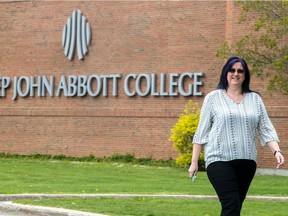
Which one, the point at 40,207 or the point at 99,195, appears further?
the point at 99,195

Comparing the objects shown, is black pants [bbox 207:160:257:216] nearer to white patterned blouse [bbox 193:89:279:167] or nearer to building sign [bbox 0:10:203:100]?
white patterned blouse [bbox 193:89:279:167]

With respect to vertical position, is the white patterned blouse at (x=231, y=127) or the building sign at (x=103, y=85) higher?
the building sign at (x=103, y=85)

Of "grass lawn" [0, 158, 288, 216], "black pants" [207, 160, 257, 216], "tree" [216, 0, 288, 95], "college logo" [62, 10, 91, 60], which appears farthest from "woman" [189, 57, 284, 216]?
"college logo" [62, 10, 91, 60]

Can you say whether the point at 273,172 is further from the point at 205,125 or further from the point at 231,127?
the point at 231,127

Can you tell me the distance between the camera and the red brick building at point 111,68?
90.6 ft

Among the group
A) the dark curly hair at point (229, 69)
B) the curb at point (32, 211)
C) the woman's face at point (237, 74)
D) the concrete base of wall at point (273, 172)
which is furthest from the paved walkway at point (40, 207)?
the concrete base of wall at point (273, 172)

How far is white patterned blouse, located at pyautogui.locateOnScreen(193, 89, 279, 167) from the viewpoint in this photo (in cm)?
798

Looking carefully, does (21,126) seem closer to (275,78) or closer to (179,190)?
(275,78)

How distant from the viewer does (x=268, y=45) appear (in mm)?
22781

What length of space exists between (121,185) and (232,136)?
39.9 feet

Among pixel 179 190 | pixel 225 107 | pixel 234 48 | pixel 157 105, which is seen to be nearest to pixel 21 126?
pixel 157 105

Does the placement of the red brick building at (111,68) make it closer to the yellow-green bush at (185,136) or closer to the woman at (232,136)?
the yellow-green bush at (185,136)

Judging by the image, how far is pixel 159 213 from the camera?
516 inches

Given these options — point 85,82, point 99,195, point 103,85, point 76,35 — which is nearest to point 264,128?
point 99,195
